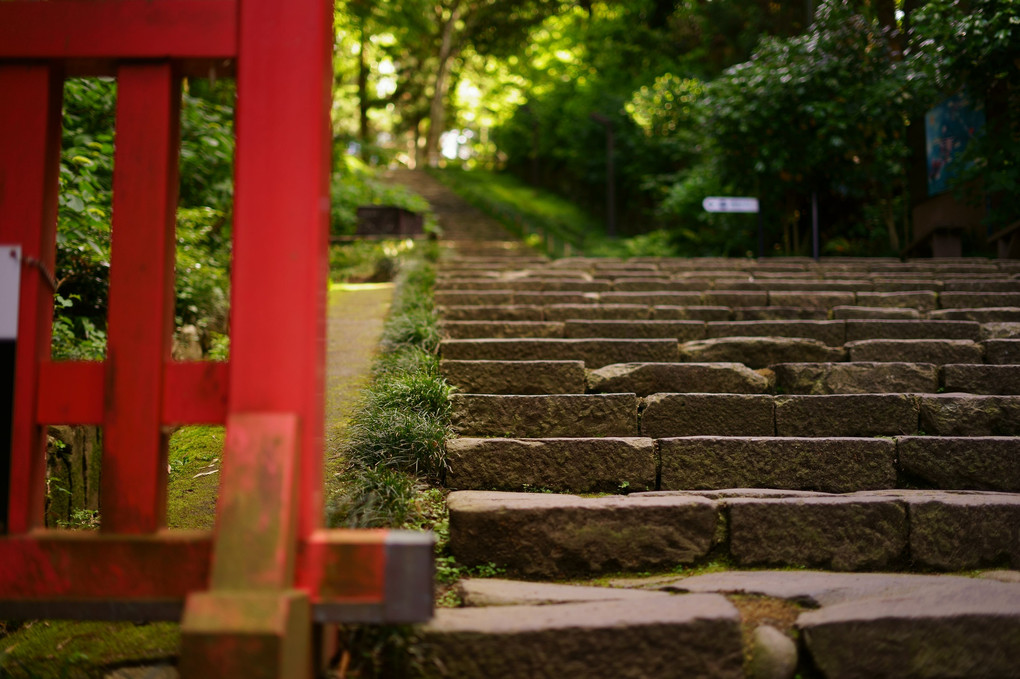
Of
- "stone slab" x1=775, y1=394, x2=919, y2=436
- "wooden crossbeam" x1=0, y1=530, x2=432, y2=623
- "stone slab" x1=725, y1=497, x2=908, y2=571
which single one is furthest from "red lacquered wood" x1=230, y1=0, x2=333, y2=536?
"stone slab" x1=775, y1=394, x2=919, y2=436

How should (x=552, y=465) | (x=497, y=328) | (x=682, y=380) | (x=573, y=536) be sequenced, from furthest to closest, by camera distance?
(x=497, y=328), (x=682, y=380), (x=552, y=465), (x=573, y=536)

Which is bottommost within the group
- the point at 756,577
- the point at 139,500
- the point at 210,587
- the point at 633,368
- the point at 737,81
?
the point at 756,577

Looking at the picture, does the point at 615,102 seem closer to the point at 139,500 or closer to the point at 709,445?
the point at 709,445

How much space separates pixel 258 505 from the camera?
137 centimetres

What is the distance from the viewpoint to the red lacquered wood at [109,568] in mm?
1453

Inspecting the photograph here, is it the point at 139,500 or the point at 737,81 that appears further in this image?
the point at 737,81

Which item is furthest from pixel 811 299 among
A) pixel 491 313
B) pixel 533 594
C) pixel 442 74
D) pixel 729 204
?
pixel 442 74

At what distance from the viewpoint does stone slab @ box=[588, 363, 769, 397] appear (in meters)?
3.62

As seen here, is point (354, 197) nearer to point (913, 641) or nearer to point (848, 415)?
point (848, 415)

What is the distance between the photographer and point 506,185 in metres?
28.2

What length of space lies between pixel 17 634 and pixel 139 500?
1.14 m

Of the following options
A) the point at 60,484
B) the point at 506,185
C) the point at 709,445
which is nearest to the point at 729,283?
the point at 709,445

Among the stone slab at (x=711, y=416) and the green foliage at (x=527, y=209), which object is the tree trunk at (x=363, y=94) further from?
the stone slab at (x=711, y=416)

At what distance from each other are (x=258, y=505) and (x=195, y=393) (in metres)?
0.32
